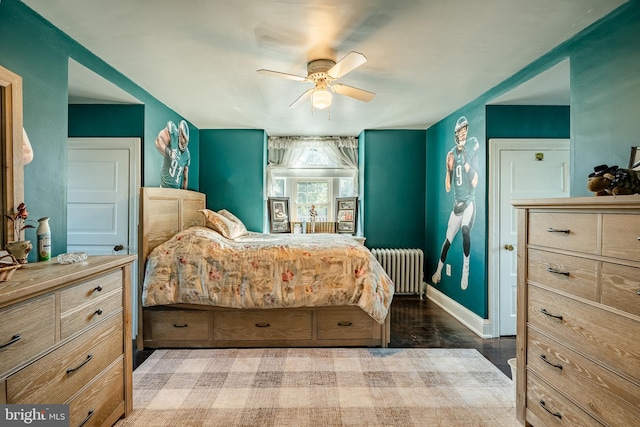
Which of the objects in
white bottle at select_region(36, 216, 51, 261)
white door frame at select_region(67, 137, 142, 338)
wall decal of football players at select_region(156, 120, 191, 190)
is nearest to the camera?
white bottle at select_region(36, 216, 51, 261)

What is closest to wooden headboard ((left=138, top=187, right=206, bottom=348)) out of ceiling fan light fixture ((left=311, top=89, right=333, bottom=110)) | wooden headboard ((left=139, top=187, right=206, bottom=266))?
wooden headboard ((left=139, top=187, right=206, bottom=266))

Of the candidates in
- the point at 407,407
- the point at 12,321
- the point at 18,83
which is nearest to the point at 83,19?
the point at 18,83

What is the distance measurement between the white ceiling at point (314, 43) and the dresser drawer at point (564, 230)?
1140 millimetres

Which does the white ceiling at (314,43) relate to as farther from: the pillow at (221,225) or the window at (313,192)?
the window at (313,192)

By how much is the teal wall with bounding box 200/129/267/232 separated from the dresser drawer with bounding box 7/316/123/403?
2.75m

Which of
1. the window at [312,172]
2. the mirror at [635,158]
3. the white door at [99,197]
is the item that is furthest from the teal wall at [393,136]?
the window at [312,172]

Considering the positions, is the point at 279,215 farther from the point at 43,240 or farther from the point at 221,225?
the point at 43,240

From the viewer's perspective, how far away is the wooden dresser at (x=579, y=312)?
3.50 ft

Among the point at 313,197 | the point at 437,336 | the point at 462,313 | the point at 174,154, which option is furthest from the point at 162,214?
the point at 462,313

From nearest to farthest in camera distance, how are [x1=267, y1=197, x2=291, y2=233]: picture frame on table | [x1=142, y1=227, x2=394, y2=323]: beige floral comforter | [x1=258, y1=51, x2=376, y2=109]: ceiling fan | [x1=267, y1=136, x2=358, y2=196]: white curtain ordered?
[x1=258, y1=51, x2=376, y2=109]: ceiling fan, [x1=142, y1=227, x2=394, y2=323]: beige floral comforter, [x1=267, y1=197, x2=291, y2=233]: picture frame on table, [x1=267, y1=136, x2=358, y2=196]: white curtain

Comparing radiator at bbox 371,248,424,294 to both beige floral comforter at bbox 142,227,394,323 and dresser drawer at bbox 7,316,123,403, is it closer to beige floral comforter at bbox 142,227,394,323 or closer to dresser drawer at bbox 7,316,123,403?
beige floral comforter at bbox 142,227,394,323

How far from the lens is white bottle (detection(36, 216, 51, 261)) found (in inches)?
60.3

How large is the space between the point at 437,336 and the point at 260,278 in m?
1.84

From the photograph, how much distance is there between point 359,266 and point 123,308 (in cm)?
170
